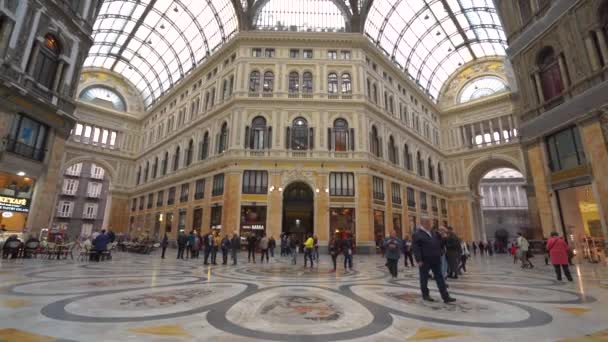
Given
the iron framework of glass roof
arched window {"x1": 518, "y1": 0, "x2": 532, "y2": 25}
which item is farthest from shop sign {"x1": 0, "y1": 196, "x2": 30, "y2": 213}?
arched window {"x1": 518, "y1": 0, "x2": 532, "y2": 25}

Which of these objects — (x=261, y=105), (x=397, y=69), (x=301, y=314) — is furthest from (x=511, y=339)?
(x=397, y=69)

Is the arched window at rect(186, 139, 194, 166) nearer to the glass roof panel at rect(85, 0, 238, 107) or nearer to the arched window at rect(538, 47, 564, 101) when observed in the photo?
the glass roof panel at rect(85, 0, 238, 107)

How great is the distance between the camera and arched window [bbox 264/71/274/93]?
93.7 feet

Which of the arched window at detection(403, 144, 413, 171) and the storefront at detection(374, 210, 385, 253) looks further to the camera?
the arched window at detection(403, 144, 413, 171)

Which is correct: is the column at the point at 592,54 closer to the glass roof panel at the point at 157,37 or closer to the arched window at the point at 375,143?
the arched window at the point at 375,143

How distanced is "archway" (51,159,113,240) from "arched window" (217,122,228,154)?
974 inches

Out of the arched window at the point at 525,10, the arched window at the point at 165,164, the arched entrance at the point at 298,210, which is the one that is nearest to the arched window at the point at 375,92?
the arched entrance at the point at 298,210

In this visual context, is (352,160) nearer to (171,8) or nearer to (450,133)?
(450,133)

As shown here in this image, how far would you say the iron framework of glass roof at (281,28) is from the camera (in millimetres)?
30969

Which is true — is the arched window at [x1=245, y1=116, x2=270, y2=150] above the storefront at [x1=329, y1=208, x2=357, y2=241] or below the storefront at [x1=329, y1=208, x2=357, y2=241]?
above

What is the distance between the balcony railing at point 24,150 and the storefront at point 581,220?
28030mm

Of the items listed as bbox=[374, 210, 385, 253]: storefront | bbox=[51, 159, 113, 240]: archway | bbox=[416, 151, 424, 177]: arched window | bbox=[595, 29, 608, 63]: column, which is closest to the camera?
bbox=[595, 29, 608, 63]: column

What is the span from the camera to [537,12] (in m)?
16.0

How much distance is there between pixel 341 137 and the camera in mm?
27359
